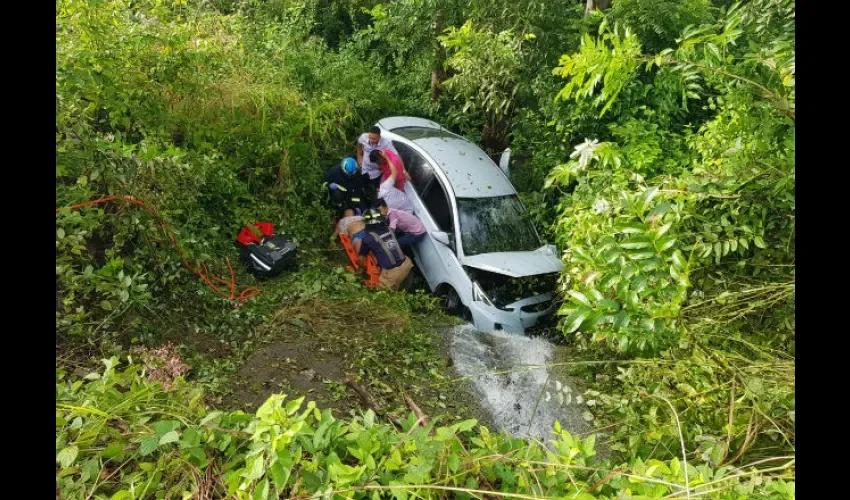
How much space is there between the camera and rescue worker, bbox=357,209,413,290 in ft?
20.6

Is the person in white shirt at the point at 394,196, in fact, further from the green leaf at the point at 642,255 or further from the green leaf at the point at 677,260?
the green leaf at the point at 677,260

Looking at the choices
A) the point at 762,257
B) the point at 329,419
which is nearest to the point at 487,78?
the point at 762,257

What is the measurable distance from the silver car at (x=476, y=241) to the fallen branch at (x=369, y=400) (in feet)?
6.42

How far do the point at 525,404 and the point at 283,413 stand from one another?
3.26 metres

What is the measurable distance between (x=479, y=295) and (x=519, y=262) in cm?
65

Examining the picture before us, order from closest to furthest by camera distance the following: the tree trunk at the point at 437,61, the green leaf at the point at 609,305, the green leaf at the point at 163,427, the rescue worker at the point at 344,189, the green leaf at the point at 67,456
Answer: the green leaf at the point at 67,456 < the green leaf at the point at 163,427 < the green leaf at the point at 609,305 < the rescue worker at the point at 344,189 < the tree trunk at the point at 437,61

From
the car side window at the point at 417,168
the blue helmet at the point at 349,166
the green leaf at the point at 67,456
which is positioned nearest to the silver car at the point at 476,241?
the car side window at the point at 417,168

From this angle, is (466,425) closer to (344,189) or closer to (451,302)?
(451,302)

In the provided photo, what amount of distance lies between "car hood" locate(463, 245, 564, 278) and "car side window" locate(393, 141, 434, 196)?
136 centimetres

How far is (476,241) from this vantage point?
617 cm

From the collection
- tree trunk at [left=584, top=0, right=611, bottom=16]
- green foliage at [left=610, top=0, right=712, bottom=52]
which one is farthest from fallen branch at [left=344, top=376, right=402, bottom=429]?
tree trunk at [left=584, top=0, right=611, bottom=16]

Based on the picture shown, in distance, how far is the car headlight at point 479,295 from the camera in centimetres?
573

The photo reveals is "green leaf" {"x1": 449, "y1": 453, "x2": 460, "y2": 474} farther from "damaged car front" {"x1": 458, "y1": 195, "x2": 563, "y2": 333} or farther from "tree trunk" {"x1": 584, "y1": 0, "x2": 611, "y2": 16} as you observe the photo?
"tree trunk" {"x1": 584, "y1": 0, "x2": 611, "y2": 16}
